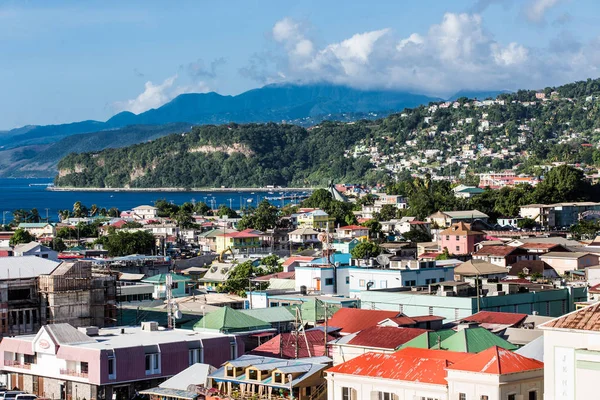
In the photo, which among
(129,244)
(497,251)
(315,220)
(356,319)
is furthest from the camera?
(315,220)

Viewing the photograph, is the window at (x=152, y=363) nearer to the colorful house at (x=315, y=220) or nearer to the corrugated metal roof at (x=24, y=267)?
the corrugated metal roof at (x=24, y=267)

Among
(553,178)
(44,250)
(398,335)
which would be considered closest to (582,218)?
(553,178)

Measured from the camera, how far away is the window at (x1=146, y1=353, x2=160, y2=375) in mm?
25062

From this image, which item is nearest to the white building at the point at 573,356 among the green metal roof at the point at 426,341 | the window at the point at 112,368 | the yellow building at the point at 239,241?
the green metal roof at the point at 426,341

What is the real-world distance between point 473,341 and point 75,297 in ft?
42.0

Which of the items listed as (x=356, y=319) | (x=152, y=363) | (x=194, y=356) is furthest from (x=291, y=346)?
(x=356, y=319)

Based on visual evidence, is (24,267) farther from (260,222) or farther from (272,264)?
(260,222)

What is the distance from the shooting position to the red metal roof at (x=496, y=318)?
27.2 metres

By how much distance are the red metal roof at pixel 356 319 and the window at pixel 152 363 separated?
4969 mm

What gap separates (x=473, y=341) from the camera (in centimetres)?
2244

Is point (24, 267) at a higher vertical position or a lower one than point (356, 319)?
higher

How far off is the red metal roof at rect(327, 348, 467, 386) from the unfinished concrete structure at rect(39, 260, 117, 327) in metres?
11.9

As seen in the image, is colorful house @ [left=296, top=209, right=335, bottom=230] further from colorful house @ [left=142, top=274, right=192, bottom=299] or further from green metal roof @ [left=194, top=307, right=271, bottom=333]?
green metal roof @ [left=194, top=307, right=271, bottom=333]

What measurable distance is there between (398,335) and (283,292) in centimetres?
1512
